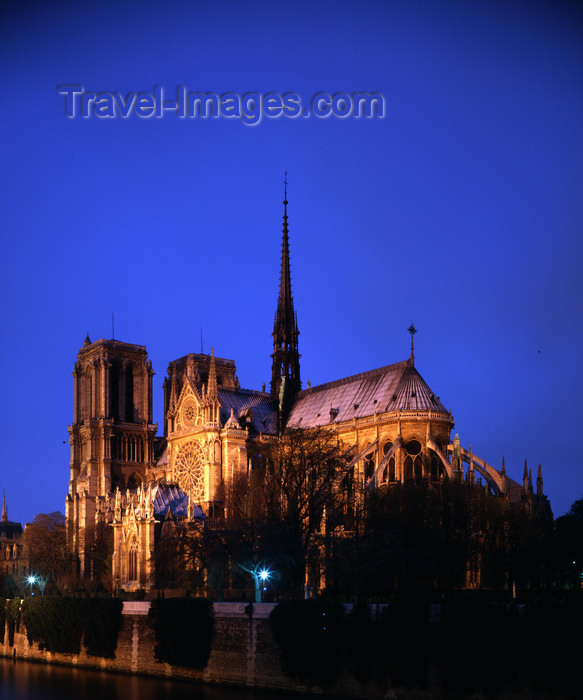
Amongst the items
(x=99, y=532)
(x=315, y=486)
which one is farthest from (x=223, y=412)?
(x=315, y=486)

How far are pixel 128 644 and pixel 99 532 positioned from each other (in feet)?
104

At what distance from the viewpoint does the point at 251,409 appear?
76.4 m

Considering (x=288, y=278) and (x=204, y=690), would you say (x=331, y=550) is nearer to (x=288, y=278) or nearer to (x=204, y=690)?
(x=204, y=690)

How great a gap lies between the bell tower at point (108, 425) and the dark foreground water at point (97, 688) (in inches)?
1451

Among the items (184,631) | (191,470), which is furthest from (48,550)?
(184,631)

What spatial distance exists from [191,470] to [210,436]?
14.5ft

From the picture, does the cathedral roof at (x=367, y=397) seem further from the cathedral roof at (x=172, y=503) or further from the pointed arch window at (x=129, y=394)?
the pointed arch window at (x=129, y=394)

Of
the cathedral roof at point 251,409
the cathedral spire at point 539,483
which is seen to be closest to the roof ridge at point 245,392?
the cathedral roof at point 251,409

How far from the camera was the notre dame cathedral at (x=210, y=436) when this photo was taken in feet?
210

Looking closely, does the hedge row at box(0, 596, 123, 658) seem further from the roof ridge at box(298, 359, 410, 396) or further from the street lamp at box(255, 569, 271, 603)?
the roof ridge at box(298, 359, 410, 396)

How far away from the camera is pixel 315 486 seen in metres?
54.5

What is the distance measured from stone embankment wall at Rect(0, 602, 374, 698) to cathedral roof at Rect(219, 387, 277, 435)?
89.1 feet

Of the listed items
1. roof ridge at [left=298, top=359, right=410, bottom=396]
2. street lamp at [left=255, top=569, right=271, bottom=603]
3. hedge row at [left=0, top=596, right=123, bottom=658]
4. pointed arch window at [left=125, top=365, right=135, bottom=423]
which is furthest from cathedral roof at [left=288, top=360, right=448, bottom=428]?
hedge row at [left=0, top=596, right=123, bottom=658]

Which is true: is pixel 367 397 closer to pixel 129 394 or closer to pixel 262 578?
pixel 262 578
